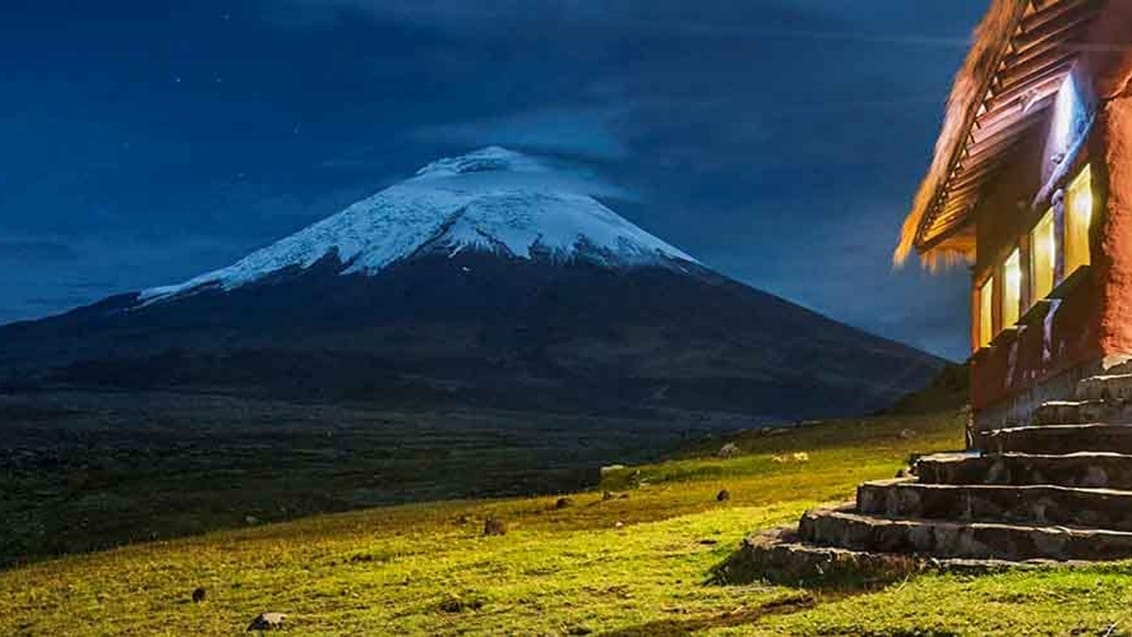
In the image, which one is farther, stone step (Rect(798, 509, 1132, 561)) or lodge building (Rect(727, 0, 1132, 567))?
lodge building (Rect(727, 0, 1132, 567))

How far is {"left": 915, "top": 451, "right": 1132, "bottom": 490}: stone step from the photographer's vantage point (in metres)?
9.50

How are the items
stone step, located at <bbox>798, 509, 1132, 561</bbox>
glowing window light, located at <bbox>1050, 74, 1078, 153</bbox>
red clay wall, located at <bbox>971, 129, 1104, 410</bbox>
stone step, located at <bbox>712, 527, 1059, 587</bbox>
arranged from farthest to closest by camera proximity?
glowing window light, located at <bbox>1050, 74, 1078, 153</bbox> → red clay wall, located at <bbox>971, 129, 1104, 410</bbox> → stone step, located at <bbox>712, 527, 1059, 587</bbox> → stone step, located at <bbox>798, 509, 1132, 561</bbox>

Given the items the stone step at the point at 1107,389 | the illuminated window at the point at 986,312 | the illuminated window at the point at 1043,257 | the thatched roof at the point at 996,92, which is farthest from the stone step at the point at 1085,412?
the illuminated window at the point at 986,312

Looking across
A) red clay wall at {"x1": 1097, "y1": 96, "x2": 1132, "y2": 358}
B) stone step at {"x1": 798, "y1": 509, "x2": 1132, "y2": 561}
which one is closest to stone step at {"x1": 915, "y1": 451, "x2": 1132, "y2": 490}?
stone step at {"x1": 798, "y1": 509, "x2": 1132, "y2": 561}

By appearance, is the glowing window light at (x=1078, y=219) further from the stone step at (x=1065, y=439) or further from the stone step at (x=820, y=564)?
the stone step at (x=820, y=564)

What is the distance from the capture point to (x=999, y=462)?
10406 mm

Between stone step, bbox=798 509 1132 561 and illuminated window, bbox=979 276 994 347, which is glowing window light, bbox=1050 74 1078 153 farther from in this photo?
illuminated window, bbox=979 276 994 347

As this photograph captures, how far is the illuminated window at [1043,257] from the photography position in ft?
50.7

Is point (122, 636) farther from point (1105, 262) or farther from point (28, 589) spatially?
point (1105, 262)

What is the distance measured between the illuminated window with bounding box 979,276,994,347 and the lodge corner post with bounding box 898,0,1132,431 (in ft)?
1.91

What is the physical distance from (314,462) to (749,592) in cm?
5443

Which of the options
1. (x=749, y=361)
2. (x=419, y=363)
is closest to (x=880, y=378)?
(x=749, y=361)

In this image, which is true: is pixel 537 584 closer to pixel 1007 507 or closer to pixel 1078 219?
pixel 1007 507

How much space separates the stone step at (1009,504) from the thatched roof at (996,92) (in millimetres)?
4871
